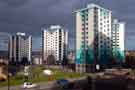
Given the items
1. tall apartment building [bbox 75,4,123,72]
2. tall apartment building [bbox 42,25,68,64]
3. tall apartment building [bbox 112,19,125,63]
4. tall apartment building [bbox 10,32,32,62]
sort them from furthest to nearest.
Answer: tall apartment building [bbox 10,32,32,62]
tall apartment building [bbox 42,25,68,64]
tall apartment building [bbox 112,19,125,63]
tall apartment building [bbox 75,4,123,72]

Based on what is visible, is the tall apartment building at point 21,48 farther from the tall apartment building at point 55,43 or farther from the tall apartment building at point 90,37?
the tall apartment building at point 90,37

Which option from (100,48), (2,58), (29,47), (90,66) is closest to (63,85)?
(2,58)

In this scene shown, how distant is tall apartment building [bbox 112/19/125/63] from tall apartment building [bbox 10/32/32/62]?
43.0 meters

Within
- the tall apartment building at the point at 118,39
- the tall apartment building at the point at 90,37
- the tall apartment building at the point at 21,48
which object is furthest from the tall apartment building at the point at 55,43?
the tall apartment building at the point at 90,37

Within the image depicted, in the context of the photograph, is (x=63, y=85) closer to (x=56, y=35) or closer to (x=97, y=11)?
(x=97, y=11)

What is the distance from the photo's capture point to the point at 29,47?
15125 cm

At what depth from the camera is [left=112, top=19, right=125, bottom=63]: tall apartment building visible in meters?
119

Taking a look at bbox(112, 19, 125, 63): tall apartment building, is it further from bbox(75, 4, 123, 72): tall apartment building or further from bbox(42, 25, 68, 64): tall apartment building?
bbox(42, 25, 68, 64): tall apartment building

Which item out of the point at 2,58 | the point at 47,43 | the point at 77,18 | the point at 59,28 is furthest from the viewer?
the point at 47,43

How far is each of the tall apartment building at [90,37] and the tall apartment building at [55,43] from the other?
3375 centimetres

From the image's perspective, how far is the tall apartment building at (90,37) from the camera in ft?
308

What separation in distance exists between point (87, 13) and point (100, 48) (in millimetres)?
12022

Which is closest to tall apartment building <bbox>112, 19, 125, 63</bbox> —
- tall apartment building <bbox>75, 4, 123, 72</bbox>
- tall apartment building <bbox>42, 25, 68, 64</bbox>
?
tall apartment building <bbox>75, 4, 123, 72</bbox>

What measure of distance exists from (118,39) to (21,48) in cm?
4788
